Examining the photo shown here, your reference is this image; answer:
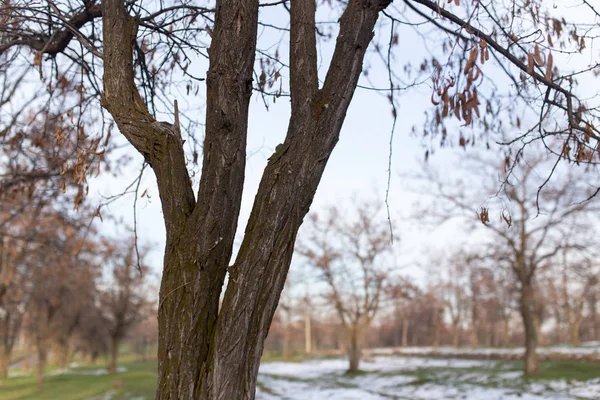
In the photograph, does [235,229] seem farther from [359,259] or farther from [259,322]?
[359,259]

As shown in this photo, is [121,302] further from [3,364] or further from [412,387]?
[412,387]

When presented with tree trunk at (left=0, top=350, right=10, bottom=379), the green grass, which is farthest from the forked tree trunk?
tree trunk at (left=0, top=350, right=10, bottom=379)

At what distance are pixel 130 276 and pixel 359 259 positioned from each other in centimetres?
1257

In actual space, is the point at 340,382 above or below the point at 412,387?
below

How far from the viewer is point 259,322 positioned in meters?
2.68

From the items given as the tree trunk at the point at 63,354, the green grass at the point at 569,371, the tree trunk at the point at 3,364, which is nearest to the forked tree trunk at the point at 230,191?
the green grass at the point at 569,371

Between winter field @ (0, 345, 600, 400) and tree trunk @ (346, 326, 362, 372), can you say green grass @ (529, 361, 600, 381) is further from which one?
tree trunk @ (346, 326, 362, 372)

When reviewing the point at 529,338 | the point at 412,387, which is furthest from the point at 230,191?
the point at 529,338

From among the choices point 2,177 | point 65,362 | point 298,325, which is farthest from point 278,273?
point 298,325

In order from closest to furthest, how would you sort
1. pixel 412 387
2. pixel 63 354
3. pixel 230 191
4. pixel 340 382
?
pixel 230 191 → pixel 412 387 → pixel 340 382 → pixel 63 354

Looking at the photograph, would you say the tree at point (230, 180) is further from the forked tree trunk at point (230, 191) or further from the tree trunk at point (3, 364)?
the tree trunk at point (3, 364)

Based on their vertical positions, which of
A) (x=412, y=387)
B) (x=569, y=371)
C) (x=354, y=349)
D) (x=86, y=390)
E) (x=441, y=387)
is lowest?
(x=86, y=390)

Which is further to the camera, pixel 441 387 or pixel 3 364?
Answer: pixel 3 364

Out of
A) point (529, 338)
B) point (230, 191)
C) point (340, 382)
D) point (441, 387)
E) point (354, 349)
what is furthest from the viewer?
point (354, 349)
